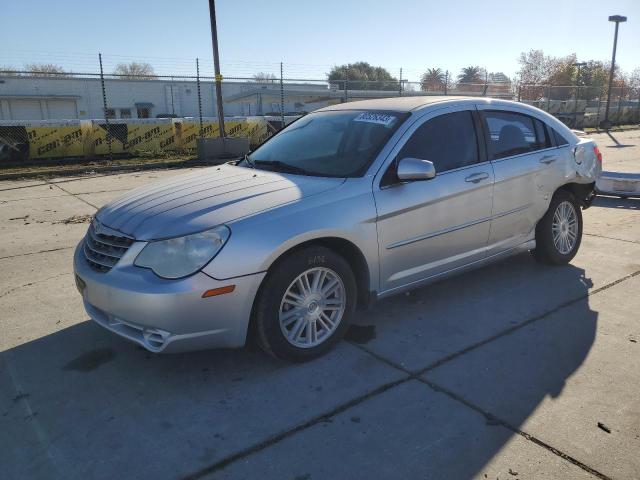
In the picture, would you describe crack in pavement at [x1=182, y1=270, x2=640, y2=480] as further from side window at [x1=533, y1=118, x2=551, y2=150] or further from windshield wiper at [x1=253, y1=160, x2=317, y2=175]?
side window at [x1=533, y1=118, x2=551, y2=150]

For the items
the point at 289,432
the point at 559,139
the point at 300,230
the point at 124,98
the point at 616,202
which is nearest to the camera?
the point at 289,432

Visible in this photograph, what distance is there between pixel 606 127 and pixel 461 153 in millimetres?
28026

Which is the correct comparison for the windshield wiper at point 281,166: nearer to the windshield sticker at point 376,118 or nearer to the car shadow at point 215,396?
the windshield sticker at point 376,118

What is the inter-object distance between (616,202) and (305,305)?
7292 mm

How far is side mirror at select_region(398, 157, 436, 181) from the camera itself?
11.5ft

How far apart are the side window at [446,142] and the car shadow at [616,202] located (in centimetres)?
518

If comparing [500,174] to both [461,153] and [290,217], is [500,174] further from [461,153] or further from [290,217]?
[290,217]

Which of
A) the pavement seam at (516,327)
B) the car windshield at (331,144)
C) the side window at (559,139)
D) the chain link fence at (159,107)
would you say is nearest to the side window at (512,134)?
the side window at (559,139)

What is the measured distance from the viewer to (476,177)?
13.5ft

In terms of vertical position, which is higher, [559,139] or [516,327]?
[559,139]

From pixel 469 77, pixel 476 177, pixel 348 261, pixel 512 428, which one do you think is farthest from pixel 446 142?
pixel 469 77

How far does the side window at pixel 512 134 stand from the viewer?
439 cm

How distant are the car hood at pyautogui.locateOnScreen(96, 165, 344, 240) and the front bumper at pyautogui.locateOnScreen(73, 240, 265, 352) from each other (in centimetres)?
22

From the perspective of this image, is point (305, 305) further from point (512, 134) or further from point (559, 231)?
point (559, 231)
